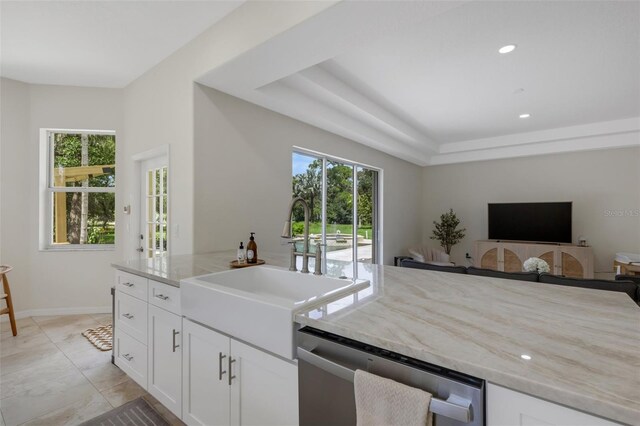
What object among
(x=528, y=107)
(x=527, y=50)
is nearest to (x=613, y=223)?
(x=528, y=107)

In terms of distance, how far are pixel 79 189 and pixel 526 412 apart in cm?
482

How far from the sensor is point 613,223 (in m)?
Result: 4.96

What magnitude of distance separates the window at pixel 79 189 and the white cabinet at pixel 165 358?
259 centimetres

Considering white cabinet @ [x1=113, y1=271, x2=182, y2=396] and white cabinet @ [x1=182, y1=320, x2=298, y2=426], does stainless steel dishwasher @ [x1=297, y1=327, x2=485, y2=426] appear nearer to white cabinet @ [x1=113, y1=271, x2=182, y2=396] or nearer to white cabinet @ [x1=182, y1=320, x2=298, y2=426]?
white cabinet @ [x1=182, y1=320, x2=298, y2=426]

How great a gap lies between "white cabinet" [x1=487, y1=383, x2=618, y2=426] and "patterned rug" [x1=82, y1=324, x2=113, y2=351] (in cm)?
317

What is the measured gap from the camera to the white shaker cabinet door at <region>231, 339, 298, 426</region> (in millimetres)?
1125

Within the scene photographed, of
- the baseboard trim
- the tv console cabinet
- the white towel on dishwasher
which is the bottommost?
the baseboard trim

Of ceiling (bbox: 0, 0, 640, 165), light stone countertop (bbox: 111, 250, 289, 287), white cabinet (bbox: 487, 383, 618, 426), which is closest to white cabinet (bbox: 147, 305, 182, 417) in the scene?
light stone countertop (bbox: 111, 250, 289, 287)

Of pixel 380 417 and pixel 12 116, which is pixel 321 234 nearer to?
pixel 380 417

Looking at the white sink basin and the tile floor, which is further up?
the white sink basin

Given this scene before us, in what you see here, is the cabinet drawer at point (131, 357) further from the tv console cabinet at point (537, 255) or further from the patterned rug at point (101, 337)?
the tv console cabinet at point (537, 255)

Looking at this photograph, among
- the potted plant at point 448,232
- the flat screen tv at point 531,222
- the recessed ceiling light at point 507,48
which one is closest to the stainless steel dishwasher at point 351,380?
the recessed ceiling light at point 507,48

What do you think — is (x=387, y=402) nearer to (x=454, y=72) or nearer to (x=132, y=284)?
(x=132, y=284)

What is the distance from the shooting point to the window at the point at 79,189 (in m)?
3.76
